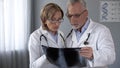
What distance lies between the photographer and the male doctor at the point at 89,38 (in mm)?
1358

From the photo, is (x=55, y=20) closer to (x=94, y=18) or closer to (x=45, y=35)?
(x=45, y=35)

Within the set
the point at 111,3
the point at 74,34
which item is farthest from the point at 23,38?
the point at 74,34

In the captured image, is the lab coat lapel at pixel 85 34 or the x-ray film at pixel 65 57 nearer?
the x-ray film at pixel 65 57

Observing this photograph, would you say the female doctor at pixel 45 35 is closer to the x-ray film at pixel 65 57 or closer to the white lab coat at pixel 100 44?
the x-ray film at pixel 65 57

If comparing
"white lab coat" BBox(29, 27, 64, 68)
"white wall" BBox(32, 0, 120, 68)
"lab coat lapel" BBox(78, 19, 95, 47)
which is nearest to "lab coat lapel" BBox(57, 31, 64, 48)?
"white lab coat" BBox(29, 27, 64, 68)

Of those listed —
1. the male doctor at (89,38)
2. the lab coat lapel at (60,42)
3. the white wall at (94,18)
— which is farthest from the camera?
the white wall at (94,18)

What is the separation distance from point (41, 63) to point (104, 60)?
37 centimetres

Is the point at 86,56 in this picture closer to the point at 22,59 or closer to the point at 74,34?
the point at 74,34

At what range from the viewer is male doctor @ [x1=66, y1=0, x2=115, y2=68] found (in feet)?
4.46

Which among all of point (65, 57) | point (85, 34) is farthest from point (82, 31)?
point (65, 57)

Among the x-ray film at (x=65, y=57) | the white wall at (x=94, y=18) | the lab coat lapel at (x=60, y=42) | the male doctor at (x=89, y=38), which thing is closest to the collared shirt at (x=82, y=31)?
the male doctor at (x=89, y=38)

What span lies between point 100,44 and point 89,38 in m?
0.13

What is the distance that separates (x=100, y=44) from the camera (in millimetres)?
1423

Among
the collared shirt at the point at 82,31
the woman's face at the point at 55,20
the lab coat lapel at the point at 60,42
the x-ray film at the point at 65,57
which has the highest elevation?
the woman's face at the point at 55,20
